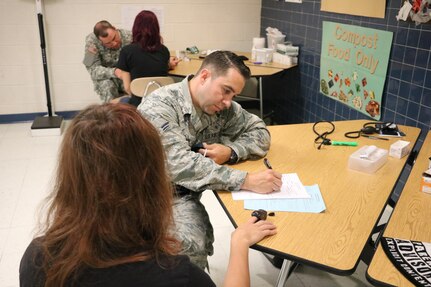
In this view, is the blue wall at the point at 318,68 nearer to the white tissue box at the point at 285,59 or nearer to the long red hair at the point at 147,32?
Result: the white tissue box at the point at 285,59

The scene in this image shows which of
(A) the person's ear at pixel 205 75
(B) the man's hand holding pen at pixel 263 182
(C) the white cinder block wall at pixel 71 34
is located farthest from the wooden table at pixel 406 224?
(C) the white cinder block wall at pixel 71 34

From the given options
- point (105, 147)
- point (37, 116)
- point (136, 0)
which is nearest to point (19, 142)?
point (37, 116)

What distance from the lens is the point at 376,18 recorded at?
2992mm

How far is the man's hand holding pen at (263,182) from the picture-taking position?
59.8 inches

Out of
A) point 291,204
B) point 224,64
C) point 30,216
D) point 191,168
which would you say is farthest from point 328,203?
point 30,216

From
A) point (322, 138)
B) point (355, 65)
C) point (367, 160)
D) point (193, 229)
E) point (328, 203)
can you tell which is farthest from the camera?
point (355, 65)

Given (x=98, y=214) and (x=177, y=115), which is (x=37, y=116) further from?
(x=98, y=214)

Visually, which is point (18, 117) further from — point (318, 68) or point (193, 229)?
point (193, 229)

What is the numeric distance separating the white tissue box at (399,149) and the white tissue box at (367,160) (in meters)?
0.11

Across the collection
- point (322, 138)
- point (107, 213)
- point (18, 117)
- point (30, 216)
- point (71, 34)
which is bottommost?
point (30, 216)

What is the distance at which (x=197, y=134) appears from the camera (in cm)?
187

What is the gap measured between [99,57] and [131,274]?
11.4ft

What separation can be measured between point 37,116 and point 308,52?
9.86ft

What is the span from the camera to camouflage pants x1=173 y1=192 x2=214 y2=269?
5.10ft
